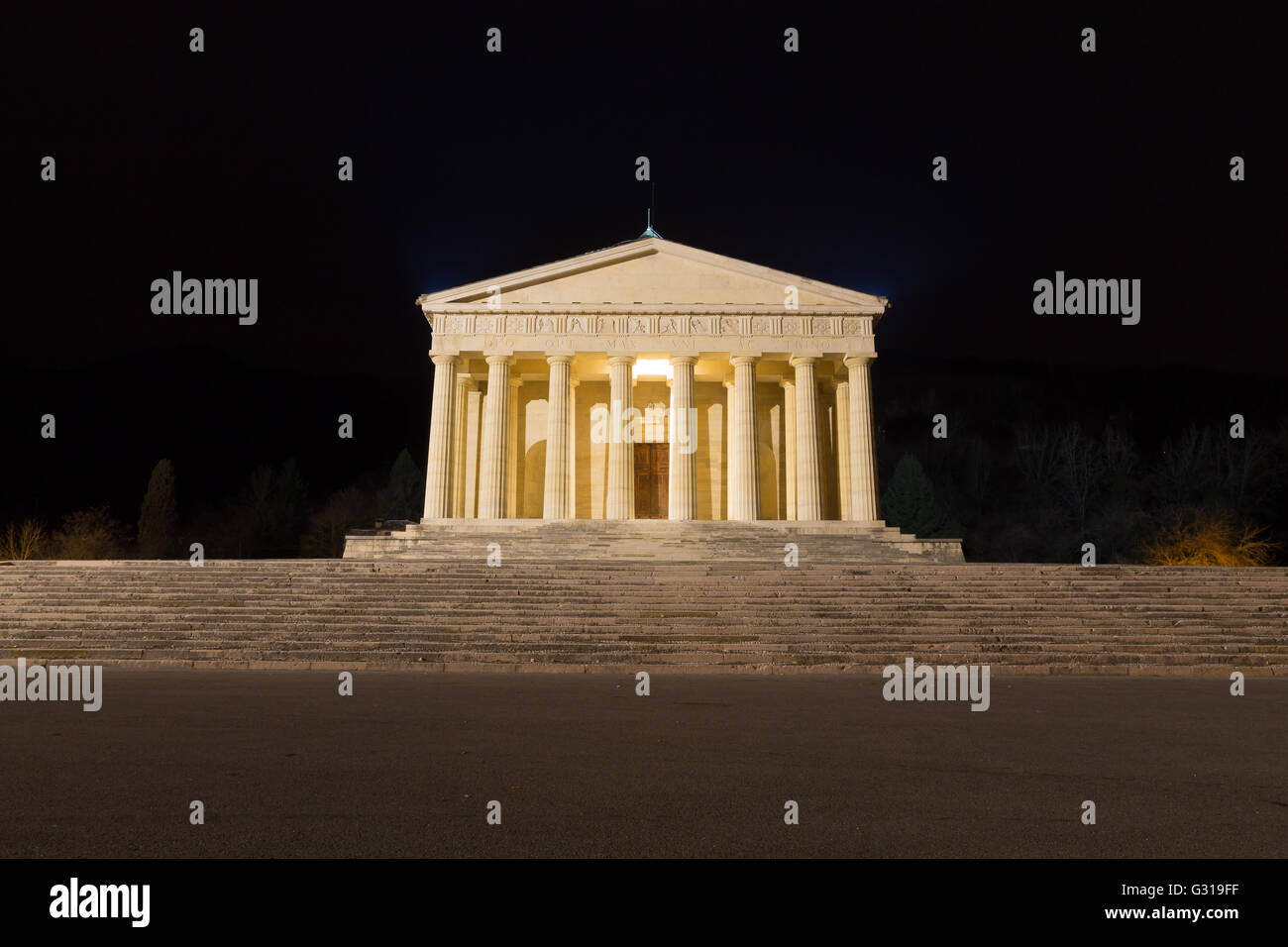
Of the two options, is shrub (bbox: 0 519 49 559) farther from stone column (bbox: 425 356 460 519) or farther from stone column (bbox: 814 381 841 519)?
stone column (bbox: 814 381 841 519)

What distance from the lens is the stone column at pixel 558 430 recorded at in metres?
35.1

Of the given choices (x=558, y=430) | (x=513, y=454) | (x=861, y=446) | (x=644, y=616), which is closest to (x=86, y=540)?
(x=513, y=454)

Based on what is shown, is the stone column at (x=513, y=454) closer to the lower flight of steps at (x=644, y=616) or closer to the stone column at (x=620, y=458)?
the stone column at (x=620, y=458)

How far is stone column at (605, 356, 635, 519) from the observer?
114 feet

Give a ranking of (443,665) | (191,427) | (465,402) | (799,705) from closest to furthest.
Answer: (799,705), (443,665), (465,402), (191,427)

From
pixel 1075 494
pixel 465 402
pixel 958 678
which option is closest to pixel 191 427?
pixel 465 402

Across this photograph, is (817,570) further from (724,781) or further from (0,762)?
(0,762)

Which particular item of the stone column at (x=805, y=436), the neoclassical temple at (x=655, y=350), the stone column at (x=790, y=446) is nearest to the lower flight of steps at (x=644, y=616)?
the neoclassical temple at (x=655, y=350)

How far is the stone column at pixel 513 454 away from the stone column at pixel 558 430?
284cm

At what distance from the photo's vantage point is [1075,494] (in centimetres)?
6631

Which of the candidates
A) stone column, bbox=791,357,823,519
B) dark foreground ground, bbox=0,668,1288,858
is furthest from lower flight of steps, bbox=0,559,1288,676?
stone column, bbox=791,357,823,519

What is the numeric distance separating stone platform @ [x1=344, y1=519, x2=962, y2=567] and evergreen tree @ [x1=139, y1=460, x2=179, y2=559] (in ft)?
118

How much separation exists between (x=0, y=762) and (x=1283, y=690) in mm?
17389

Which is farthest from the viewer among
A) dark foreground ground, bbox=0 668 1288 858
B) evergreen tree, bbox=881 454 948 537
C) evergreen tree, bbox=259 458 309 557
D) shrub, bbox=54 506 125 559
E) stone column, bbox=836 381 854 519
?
evergreen tree, bbox=259 458 309 557
